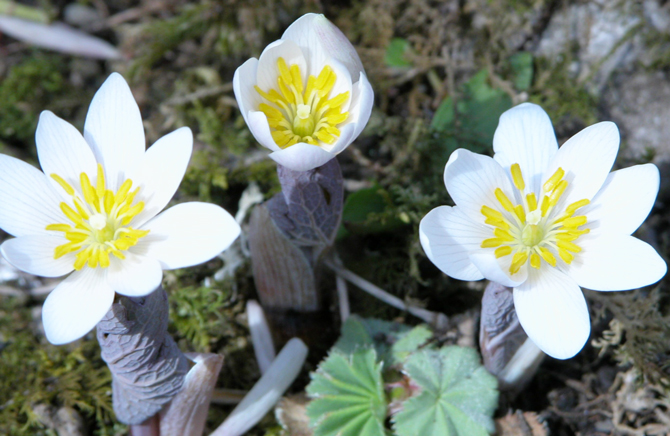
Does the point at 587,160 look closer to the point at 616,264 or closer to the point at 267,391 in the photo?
the point at 616,264

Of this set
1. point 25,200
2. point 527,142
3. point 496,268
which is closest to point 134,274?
point 25,200

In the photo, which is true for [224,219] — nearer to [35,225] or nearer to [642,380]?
[35,225]

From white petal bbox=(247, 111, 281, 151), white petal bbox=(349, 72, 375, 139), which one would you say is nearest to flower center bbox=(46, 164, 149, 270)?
white petal bbox=(247, 111, 281, 151)

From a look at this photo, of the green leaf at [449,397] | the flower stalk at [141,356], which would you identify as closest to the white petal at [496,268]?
the green leaf at [449,397]

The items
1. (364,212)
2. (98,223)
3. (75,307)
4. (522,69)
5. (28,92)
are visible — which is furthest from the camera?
(28,92)

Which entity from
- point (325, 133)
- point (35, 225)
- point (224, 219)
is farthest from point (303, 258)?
point (35, 225)
